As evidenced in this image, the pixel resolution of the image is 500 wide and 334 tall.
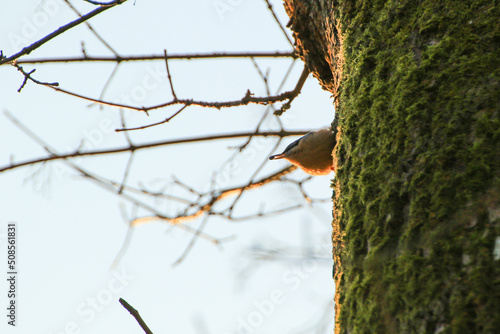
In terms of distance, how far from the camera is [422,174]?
973mm

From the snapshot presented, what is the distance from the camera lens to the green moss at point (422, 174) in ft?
2.68

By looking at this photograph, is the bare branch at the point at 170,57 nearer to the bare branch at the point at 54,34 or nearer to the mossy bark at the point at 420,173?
the bare branch at the point at 54,34

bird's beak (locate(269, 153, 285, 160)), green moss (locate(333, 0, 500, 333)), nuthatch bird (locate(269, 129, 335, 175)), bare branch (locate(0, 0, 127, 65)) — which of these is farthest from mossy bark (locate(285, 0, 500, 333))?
bird's beak (locate(269, 153, 285, 160))

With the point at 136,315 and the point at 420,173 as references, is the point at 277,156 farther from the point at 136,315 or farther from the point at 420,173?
the point at 420,173

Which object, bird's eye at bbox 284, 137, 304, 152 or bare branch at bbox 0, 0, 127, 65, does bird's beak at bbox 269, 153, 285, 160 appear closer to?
bird's eye at bbox 284, 137, 304, 152

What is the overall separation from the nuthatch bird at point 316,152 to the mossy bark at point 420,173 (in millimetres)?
800

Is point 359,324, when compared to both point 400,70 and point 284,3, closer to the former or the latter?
point 400,70

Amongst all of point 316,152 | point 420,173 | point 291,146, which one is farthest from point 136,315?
point 291,146

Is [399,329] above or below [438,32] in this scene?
below

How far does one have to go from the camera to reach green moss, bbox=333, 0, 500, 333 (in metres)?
0.82

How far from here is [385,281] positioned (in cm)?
94

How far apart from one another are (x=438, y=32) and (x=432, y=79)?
16cm

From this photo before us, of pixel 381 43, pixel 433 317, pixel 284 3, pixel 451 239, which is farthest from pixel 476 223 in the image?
pixel 284 3

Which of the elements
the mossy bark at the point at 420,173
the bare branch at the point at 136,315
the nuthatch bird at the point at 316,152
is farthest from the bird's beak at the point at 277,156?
the bare branch at the point at 136,315
